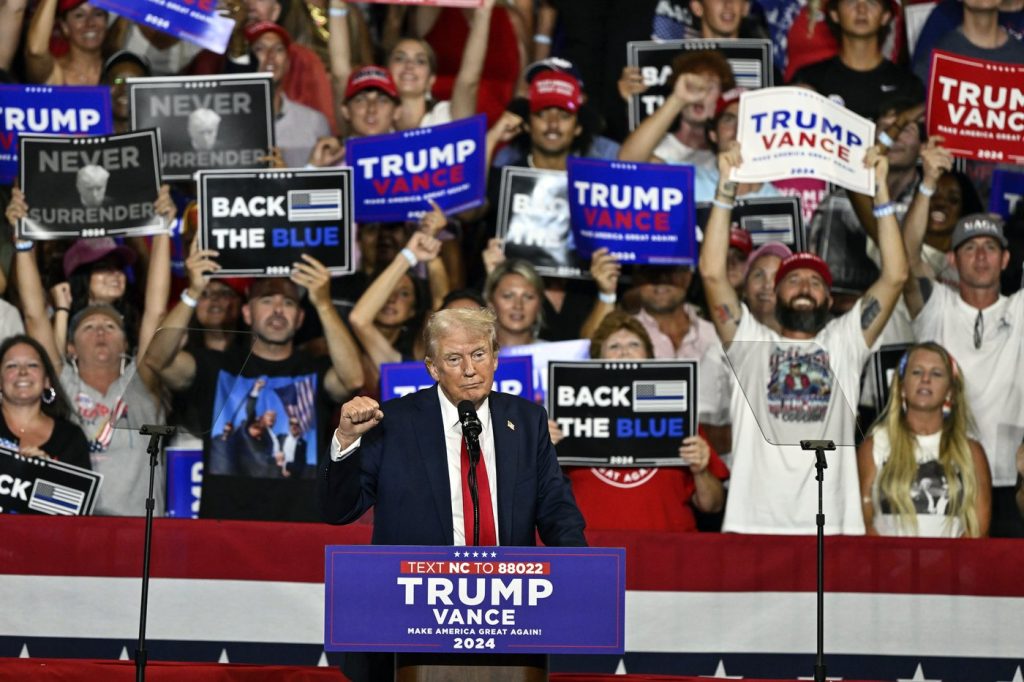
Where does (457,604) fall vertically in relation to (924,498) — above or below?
below

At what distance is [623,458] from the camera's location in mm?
6391

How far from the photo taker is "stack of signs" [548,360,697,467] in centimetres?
640

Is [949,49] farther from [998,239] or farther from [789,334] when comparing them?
[789,334]

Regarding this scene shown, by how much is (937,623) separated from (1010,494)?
3.47ft

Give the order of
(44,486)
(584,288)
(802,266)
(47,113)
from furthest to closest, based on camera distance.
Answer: (584,288) → (47,113) → (802,266) → (44,486)

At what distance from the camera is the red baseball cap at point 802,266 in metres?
6.96

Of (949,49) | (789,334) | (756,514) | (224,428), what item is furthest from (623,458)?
(949,49)

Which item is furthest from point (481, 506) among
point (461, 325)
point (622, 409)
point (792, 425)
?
point (622, 409)

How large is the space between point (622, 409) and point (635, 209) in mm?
1333

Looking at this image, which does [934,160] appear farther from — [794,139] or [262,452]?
[262,452]

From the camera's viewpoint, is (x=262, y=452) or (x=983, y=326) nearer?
(x=262, y=452)

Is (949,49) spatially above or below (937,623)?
above

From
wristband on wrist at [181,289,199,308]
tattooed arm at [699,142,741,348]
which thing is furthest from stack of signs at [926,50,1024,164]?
wristband on wrist at [181,289,199,308]

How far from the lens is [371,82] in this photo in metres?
7.99
